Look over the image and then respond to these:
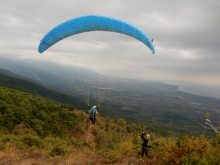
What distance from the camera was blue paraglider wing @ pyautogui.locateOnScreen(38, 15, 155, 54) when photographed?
39.3ft

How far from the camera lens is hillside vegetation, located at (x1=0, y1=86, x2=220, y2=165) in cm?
811

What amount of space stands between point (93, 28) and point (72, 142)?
31.8 ft

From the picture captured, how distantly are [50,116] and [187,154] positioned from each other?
942 inches

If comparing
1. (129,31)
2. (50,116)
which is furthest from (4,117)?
(129,31)

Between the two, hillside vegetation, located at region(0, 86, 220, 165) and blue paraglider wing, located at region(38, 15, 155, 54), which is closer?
hillside vegetation, located at region(0, 86, 220, 165)

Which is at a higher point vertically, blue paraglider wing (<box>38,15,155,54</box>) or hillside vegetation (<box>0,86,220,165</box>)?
blue paraglider wing (<box>38,15,155,54</box>)

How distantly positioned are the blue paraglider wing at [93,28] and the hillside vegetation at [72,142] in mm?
6591

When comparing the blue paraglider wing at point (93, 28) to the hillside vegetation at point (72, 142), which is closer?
the hillside vegetation at point (72, 142)

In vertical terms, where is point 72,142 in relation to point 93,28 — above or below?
below

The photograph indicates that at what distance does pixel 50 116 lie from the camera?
28.4m

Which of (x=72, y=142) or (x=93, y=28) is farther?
(x=72, y=142)

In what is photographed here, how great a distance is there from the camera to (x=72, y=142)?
16453 mm

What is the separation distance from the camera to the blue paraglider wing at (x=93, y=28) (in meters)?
12.0

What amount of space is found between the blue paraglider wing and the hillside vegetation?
6.59 m
